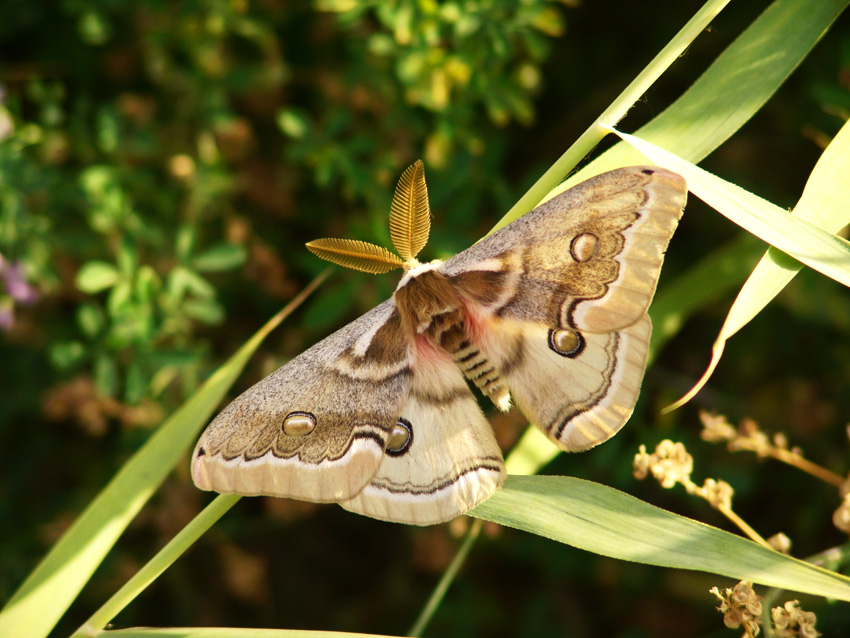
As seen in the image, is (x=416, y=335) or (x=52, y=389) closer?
(x=416, y=335)

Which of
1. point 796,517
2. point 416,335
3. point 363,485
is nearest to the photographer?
point 363,485

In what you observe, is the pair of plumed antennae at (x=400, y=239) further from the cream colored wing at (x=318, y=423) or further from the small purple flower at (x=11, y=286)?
the small purple flower at (x=11, y=286)

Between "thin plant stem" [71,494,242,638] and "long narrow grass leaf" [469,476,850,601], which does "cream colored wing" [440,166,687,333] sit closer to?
"long narrow grass leaf" [469,476,850,601]

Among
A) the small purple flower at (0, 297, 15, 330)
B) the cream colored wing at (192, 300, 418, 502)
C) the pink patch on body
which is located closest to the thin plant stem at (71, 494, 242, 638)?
the cream colored wing at (192, 300, 418, 502)

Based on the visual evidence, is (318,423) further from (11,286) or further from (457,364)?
(11,286)

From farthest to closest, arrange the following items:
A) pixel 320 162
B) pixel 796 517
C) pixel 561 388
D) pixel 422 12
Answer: pixel 796 517, pixel 320 162, pixel 422 12, pixel 561 388

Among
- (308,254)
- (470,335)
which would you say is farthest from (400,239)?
(308,254)

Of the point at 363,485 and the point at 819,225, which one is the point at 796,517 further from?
the point at 363,485

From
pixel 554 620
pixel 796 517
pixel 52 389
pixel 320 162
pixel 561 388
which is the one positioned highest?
pixel 561 388

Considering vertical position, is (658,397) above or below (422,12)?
below

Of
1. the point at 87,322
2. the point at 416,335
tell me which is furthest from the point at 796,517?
the point at 87,322
